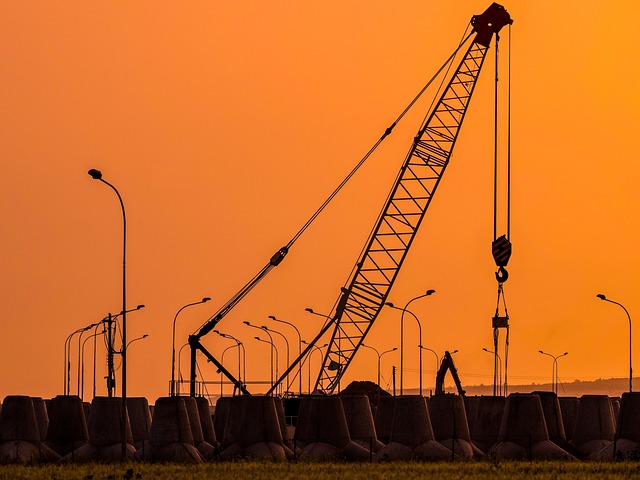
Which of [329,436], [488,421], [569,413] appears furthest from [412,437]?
[569,413]

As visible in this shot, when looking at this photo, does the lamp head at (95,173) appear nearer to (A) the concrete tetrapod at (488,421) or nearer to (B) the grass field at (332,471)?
(B) the grass field at (332,471)

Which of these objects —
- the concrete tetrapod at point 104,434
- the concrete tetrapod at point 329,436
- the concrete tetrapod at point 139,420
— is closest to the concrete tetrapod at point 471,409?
the concrete tetrapod at point 329,436

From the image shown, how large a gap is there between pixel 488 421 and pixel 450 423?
1.93 meters

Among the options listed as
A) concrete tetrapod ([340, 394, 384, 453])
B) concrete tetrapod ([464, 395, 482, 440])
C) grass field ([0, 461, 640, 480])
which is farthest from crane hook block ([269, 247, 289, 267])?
grass field ([0, 461, 640, 480])

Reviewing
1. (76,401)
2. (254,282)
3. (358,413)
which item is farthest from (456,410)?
(254,282)

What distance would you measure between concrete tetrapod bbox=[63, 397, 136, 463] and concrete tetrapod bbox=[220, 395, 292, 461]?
4767mm

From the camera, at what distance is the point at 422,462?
70.8 meters

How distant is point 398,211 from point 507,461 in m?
47.6

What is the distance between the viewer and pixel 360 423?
78000mm

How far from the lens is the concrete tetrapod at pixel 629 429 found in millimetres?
69750

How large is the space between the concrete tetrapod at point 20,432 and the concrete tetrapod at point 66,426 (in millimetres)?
1342

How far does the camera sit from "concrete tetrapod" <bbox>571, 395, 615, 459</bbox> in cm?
7444

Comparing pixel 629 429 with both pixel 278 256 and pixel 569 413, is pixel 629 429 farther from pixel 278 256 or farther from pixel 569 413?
pixel 278 256

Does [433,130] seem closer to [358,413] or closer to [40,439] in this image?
[358,413]
